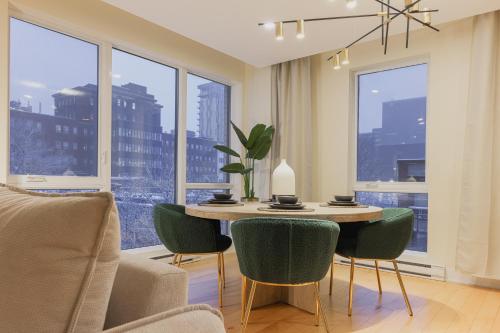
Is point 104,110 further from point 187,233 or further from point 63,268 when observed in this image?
point 63,268

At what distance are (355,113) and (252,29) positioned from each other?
5.14 ft

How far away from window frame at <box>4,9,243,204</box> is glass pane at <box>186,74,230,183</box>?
11cm

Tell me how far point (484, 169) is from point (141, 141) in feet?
10.3

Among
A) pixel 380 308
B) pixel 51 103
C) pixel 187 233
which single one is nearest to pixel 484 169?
pixel 380 308

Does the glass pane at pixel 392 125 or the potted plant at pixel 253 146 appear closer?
the glass pane at pixel 392 125

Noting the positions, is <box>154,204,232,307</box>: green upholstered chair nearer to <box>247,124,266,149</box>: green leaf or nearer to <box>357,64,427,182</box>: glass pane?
<box>247,124,266,149</box>: green leaf

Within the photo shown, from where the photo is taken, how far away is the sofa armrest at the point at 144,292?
0.80 metres

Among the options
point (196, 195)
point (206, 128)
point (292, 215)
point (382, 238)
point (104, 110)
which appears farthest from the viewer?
point (206, 128)

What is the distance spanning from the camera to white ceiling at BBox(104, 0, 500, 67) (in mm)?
2783

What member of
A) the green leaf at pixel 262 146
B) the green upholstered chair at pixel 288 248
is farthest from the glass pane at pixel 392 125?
the green upholstered chair at pixel 288 248

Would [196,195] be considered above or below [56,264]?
below

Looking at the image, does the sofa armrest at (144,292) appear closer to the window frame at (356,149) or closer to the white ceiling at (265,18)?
the white ceiling at (265,18)

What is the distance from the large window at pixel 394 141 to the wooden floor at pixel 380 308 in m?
0.74

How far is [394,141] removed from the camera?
12.4 feet
